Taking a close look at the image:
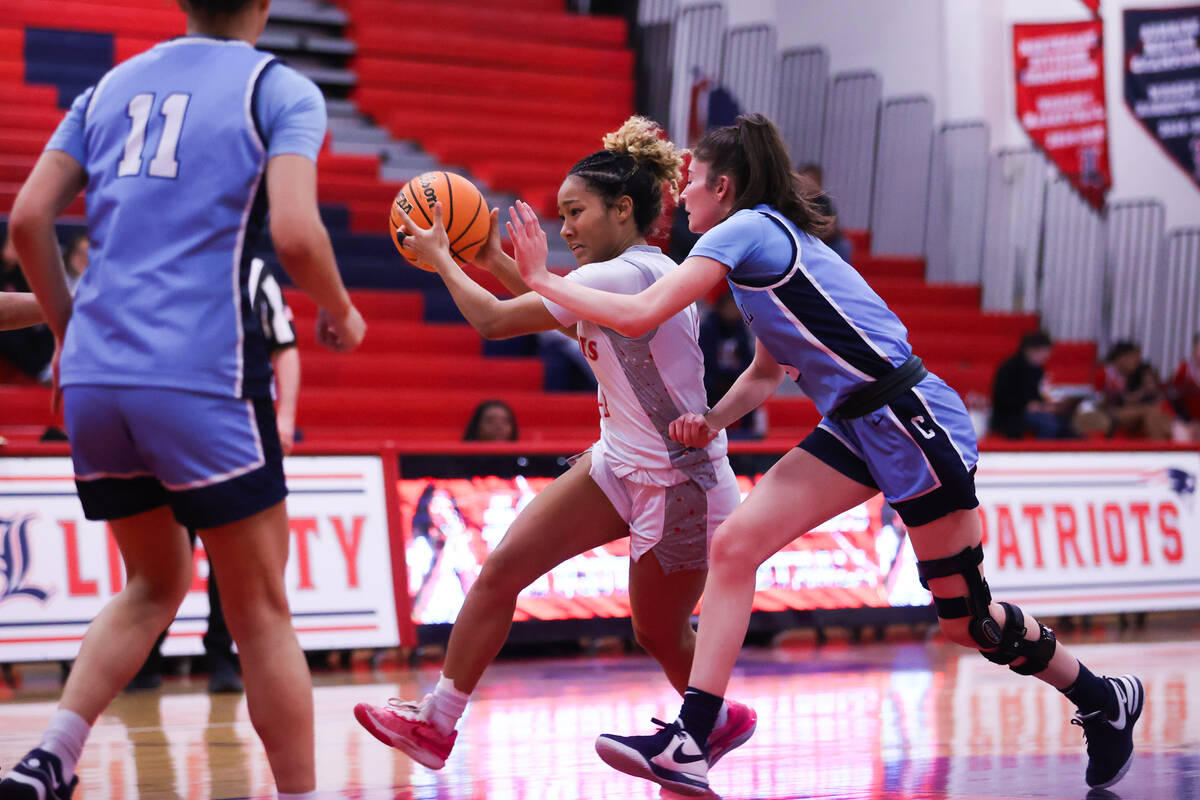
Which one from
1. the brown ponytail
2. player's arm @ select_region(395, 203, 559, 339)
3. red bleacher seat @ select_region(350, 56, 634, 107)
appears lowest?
player's arm @ select_region(395, 203, 559, 339)

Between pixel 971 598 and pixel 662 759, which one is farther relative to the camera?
A: pixel 971 598

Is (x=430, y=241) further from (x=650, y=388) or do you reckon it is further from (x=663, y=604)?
(x=663, y=604)

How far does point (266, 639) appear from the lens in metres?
3.04

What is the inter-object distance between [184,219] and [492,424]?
20.0 ft

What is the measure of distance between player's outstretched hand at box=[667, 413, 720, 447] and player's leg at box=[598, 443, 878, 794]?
211 millimetres

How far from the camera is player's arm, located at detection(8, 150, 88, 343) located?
3.05 meters

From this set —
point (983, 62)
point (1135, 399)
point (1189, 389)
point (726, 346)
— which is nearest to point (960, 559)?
point (726, 346)

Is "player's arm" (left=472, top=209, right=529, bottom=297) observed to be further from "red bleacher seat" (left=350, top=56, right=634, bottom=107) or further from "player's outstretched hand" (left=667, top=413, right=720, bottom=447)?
"red bleacher seat" (left=350, top=56, right=634, bottom=107)

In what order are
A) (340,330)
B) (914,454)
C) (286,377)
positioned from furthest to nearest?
(286,377), (914,454), (340,330)

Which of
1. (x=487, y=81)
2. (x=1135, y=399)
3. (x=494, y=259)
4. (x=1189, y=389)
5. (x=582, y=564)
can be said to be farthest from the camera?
(x=487, y=81)

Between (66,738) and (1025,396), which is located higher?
(66,738)

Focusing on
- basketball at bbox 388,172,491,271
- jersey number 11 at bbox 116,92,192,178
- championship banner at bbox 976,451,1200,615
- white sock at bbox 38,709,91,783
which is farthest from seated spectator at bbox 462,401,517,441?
jersey number 11 at bbox 116,92,192,178

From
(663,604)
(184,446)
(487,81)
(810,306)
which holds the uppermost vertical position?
(487,81)

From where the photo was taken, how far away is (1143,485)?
9.95 meters
